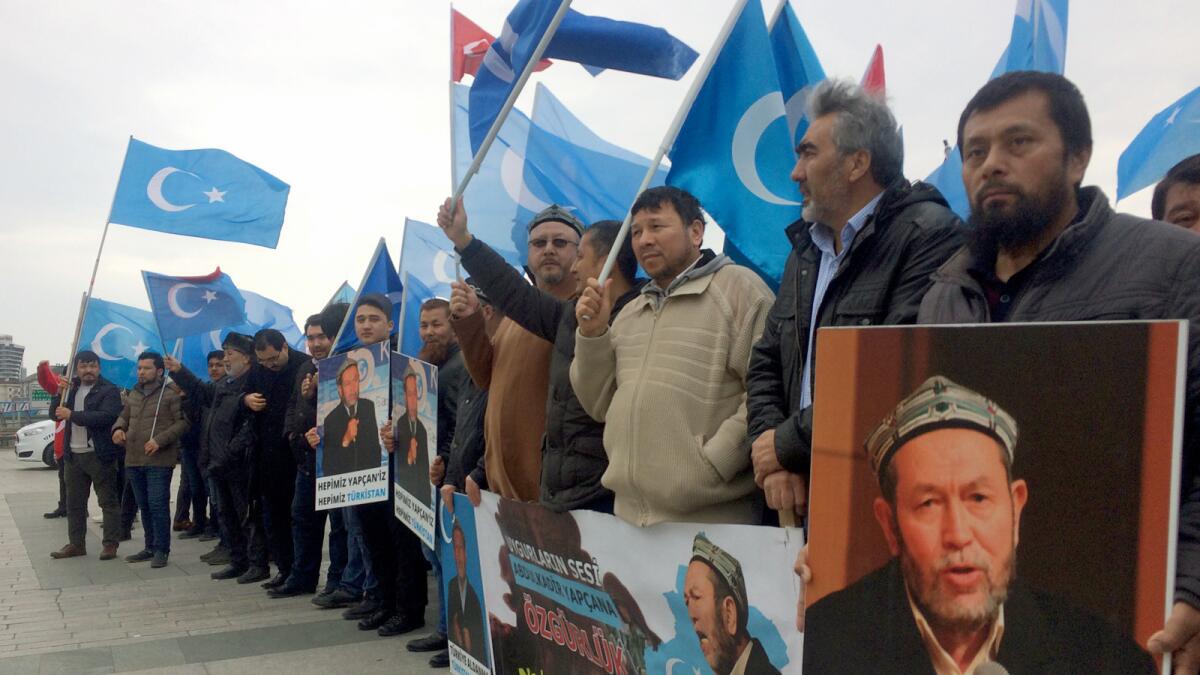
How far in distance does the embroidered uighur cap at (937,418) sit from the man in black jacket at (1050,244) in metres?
0.26

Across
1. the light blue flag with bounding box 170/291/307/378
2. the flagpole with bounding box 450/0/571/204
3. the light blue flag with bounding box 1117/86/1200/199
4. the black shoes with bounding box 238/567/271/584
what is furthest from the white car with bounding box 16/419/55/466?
the light blue flag with bounding box 1117/86/1200/199

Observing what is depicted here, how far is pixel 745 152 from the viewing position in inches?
140

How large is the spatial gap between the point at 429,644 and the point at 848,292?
410cm

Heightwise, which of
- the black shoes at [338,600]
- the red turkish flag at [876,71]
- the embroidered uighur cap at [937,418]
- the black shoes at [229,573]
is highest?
the red turkish flag at [876,71]

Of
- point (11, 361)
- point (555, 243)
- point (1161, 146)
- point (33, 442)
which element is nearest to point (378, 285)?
point (555, 243)

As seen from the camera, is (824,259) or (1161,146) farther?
(1161,146)

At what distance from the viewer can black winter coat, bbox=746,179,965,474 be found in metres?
2.37

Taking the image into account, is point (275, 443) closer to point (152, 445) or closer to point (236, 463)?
point (236, 463)

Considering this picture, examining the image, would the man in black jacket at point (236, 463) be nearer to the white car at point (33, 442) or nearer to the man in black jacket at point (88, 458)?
the man in black jacket at point (88, 458)

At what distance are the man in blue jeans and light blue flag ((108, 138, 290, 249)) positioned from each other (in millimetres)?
1928

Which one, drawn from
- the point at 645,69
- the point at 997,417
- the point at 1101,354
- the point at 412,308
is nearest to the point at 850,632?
the point at 997,417

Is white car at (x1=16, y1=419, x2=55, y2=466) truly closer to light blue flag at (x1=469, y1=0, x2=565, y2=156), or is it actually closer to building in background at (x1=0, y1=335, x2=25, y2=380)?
light blue flag at (x1=469, y1=0, x2=565, y2=156)

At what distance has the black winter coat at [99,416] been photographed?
9.80m

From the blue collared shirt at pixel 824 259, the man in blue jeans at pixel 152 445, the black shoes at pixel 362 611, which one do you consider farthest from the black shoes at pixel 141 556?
the blue collared shirt at pixel 824 259
